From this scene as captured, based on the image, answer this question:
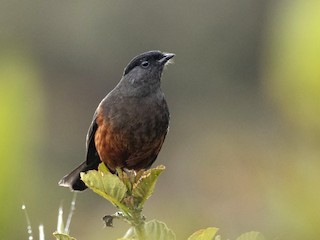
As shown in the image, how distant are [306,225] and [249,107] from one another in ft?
48.6

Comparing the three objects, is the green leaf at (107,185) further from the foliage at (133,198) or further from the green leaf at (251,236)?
the green leaf at (251,236)

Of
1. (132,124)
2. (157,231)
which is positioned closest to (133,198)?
(157,231)

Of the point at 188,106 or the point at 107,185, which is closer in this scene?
the point at 107,185

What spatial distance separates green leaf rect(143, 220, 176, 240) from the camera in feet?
5.17

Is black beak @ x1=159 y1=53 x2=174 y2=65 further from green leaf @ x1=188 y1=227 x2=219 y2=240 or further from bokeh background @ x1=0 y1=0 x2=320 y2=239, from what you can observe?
green leaf @ x1=188 y1=227 x2=219 y2=240

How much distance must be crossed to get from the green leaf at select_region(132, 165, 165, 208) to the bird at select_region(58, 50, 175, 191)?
4.62ft

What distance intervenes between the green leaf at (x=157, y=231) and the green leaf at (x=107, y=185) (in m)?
0.12

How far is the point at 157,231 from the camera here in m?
1.61

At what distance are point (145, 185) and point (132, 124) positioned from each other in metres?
1.52

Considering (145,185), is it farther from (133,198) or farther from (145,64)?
(145,64)

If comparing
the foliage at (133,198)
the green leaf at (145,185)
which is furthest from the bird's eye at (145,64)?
the green leaf at (145,185)

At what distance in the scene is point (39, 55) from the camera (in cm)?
2170

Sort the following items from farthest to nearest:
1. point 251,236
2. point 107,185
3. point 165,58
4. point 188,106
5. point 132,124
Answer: point 188,106, point 165,58, point 132,124, point 107,185, point 251,236

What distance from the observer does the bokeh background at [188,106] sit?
1.81 metres
